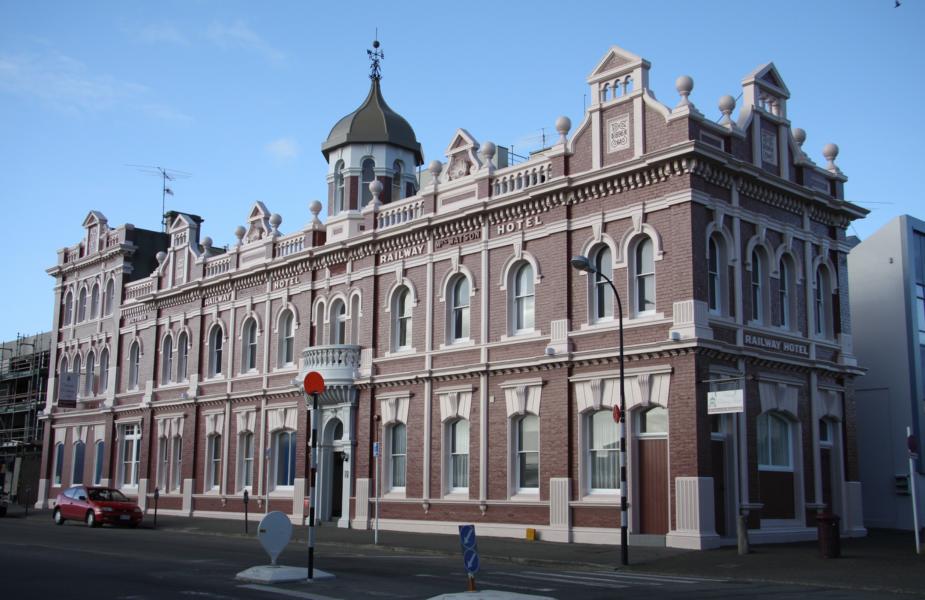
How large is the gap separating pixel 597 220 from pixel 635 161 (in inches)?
82.9

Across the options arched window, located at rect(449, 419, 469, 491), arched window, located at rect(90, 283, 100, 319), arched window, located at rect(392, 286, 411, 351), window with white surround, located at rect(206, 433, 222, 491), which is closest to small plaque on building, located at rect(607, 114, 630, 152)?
arched window, located at rect(392, 286, 411, 351)

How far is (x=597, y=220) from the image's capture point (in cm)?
2788

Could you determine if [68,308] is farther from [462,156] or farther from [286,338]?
[462,156]

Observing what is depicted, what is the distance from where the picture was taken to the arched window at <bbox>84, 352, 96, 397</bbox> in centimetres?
5081

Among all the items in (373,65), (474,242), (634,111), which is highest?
(373,65)

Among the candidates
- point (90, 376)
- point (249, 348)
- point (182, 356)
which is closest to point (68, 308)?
point (90, 376)

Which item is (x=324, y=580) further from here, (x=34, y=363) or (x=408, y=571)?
(x=34, y=363)

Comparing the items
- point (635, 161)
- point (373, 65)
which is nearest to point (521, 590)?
point (635, 161)

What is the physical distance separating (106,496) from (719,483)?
2232 centimetres

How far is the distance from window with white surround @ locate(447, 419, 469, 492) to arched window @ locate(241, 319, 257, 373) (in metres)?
12.5

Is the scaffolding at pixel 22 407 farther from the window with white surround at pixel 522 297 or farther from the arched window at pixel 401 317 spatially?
the window with white surround at pixel 522 297

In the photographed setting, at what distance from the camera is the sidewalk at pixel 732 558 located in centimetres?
1862

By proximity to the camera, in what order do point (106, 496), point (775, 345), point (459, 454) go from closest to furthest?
point (775, 345) < point (459, 454) < point (106, 496)

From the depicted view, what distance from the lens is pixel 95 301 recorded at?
5250 centimetres
